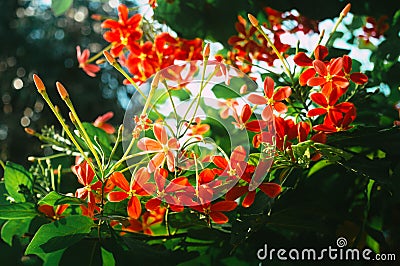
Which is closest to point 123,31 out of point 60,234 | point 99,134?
point 99,134

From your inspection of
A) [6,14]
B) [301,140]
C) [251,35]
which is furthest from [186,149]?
[6,14]

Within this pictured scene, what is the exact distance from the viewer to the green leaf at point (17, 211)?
31 centimetres

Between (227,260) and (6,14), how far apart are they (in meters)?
3.08

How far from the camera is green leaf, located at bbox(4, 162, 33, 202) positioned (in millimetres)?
356

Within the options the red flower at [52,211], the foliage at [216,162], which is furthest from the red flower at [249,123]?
the red flower at [52,211]

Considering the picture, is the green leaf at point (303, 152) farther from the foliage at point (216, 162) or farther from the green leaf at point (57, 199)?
the green leaf at point (57, 199)

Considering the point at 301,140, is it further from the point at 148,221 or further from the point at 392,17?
the point at 392,17

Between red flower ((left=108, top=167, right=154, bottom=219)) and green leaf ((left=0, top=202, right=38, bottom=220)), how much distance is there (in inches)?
2.5

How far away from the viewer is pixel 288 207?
1.15 feet

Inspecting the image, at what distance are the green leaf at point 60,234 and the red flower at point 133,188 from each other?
21 mm

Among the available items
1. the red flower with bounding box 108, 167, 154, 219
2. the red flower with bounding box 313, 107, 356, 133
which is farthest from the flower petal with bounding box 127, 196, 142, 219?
the red flower with bounding box 313, 107, 356, 133

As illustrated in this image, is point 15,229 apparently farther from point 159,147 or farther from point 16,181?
point 159,147

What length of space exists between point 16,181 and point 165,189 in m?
0.13

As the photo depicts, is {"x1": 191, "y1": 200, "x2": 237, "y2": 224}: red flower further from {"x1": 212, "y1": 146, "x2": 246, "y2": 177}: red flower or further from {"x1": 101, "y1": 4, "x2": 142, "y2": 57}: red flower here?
{"x1": 101, "y1": 4, "x2": 142, "y2": 57}: red flower
